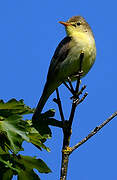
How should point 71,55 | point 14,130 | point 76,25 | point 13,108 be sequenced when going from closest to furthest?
point 14,130, point 13,108, point 71,55, point 76,25

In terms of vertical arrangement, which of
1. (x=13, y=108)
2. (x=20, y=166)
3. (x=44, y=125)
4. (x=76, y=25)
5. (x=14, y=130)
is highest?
(x=76, y=25)

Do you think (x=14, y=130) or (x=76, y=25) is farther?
(x=76, y=25)

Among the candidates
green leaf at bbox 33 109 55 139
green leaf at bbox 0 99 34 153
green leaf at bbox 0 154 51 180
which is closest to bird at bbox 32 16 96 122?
green leaf at bbox 33 109 55 139

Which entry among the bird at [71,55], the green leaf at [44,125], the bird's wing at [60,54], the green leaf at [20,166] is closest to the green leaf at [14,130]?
the green leaf at [20,166]

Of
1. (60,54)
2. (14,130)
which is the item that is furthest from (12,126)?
(60,54)

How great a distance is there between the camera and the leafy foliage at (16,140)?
8.43 feet

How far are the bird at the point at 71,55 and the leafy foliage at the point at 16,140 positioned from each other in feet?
8.80

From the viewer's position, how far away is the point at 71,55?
5844mm

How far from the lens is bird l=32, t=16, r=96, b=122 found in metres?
5.77

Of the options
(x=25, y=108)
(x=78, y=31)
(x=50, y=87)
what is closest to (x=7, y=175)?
(x=25, y=108)

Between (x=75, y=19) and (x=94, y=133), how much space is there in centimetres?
384

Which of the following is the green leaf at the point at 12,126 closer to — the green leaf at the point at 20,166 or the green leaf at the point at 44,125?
the green leaf at the point at 20,166

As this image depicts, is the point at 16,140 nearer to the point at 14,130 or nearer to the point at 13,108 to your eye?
the point at 14,130

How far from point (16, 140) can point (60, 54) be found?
12.0 feet
